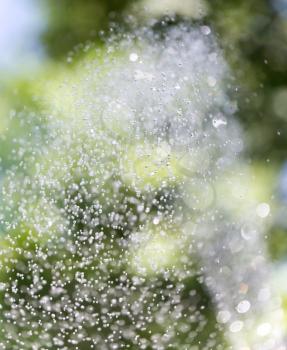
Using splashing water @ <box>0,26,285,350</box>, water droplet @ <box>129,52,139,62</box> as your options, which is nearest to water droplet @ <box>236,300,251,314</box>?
splashing water @ <box>0,26,285,350</box>

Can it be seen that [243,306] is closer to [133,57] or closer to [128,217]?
[128,217]

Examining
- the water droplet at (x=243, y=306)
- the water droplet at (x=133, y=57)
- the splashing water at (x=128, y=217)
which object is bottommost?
the water droplet at (x=243, y=306)

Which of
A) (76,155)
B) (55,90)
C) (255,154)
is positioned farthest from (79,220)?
(255,154)

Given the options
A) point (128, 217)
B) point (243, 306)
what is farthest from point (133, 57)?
point (243, 306)

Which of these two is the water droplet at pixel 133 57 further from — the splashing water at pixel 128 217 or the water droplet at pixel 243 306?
the water droplet at pixel 243 306

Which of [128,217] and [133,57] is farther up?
[133,57]

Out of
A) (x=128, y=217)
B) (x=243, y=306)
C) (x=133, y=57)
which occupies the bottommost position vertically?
(x=243, y=306)

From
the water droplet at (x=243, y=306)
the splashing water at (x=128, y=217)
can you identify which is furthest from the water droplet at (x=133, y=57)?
the water droplet at (x=243, y=306)

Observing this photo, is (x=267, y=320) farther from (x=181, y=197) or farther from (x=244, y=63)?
(x=244, y=63)

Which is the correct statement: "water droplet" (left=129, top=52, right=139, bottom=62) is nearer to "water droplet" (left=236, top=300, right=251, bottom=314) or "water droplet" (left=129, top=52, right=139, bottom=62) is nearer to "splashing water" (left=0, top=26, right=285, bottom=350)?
"splashing water" (left=0, top=26, right=285, bottom=350)
